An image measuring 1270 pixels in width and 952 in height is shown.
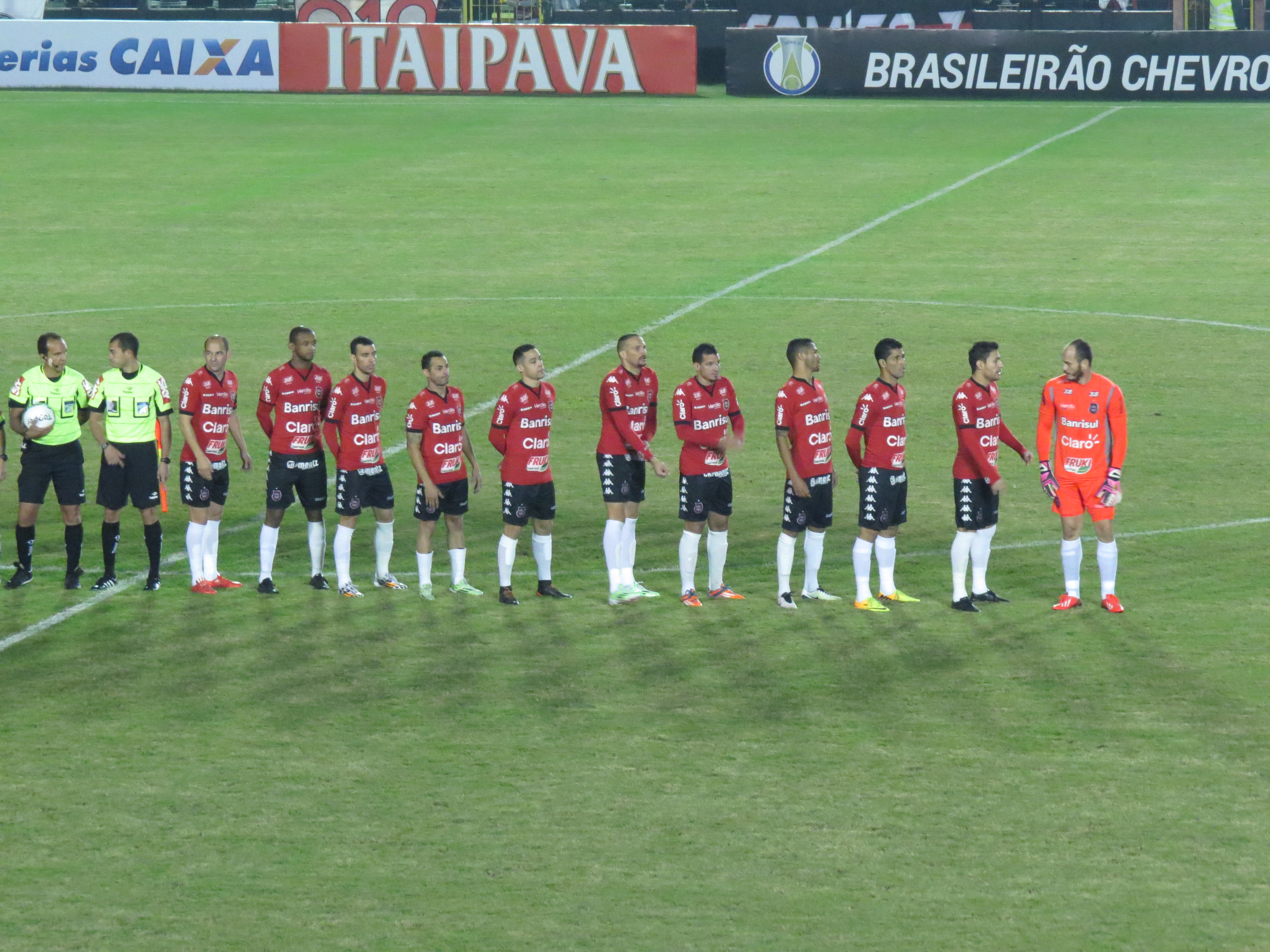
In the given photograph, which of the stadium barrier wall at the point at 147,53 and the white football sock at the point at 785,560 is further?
the stadium barrier wall at the point at 147,53

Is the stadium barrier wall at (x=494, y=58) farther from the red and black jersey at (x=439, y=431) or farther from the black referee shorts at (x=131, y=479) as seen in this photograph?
the red and black jersey at (x=439, y=431)

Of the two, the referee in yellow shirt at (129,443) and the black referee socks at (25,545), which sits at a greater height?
the referee in yellow shirt at (129,443)

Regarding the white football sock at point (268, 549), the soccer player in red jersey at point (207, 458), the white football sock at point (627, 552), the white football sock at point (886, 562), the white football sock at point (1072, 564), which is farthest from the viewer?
the white football sock at point (268, 549)

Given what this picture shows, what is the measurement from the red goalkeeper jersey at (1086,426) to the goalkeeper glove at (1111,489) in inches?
1.7

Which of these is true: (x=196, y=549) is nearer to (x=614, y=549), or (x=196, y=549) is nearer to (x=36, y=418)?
(x=36, y=418)

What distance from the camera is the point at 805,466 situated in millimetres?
14055

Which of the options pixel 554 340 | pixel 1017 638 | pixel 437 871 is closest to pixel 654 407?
pixel 1017 638

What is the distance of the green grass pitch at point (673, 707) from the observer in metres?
9.09

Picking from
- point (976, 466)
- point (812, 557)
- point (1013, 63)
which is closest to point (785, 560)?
point (812, 557)

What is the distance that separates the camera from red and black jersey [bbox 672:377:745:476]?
1408 centimetres

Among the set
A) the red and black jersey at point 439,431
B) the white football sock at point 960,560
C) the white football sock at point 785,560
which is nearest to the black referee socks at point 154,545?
the red and black jersey at point 439,431

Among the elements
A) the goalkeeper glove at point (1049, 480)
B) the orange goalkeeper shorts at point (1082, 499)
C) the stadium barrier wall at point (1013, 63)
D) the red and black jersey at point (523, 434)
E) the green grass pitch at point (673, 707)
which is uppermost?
the stadium barrier wall at point (1013, 63)

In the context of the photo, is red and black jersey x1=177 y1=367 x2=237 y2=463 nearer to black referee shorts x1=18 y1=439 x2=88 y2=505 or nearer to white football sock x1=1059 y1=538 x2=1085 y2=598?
black referee shorts x1=18 y1=439 x2=88 y2=505

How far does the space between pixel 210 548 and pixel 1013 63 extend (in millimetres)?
34381
